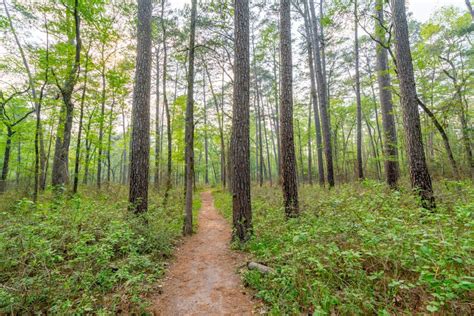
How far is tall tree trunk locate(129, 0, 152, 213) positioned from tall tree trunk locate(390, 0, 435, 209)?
6997 millimetres

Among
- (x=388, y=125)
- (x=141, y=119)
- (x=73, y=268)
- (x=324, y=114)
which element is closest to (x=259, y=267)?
(x=73, y=268)

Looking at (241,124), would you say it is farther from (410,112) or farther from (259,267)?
(410,112)

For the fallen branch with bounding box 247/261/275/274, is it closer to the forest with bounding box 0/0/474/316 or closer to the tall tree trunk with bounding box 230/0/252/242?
the forest with bounding box 0/0/474/316

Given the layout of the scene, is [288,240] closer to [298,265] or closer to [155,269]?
[298,265]

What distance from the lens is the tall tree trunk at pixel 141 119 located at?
5.76 metres

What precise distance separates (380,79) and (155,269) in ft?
37.4

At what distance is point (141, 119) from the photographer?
5.85 meters

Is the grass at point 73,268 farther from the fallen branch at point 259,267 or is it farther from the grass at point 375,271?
the grass at point 375,271

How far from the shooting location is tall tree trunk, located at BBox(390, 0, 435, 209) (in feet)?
16.3

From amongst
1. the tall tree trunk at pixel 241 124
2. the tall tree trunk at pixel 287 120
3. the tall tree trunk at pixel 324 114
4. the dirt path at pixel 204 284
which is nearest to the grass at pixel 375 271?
the dirt path at pixel 204 284

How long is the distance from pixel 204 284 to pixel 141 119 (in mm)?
4658

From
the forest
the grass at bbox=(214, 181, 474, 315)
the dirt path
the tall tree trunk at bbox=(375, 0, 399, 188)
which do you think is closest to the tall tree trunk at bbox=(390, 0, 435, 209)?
the forest

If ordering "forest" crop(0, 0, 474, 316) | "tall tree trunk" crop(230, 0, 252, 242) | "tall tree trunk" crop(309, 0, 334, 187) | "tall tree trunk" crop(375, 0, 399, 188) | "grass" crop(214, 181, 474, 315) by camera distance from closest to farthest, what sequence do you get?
"grass" crop(214, 181, 474, 315) < "forest" crop(0, 0, 474, 316) < "tall tree trunk" crop(230, 0, 252, 242) < "tall tree trunk" crop(375, 0, 399, 188) < "tall tree trunk" crop(309, 0, 334, 187)

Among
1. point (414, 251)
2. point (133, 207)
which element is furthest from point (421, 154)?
point (133, 207)
